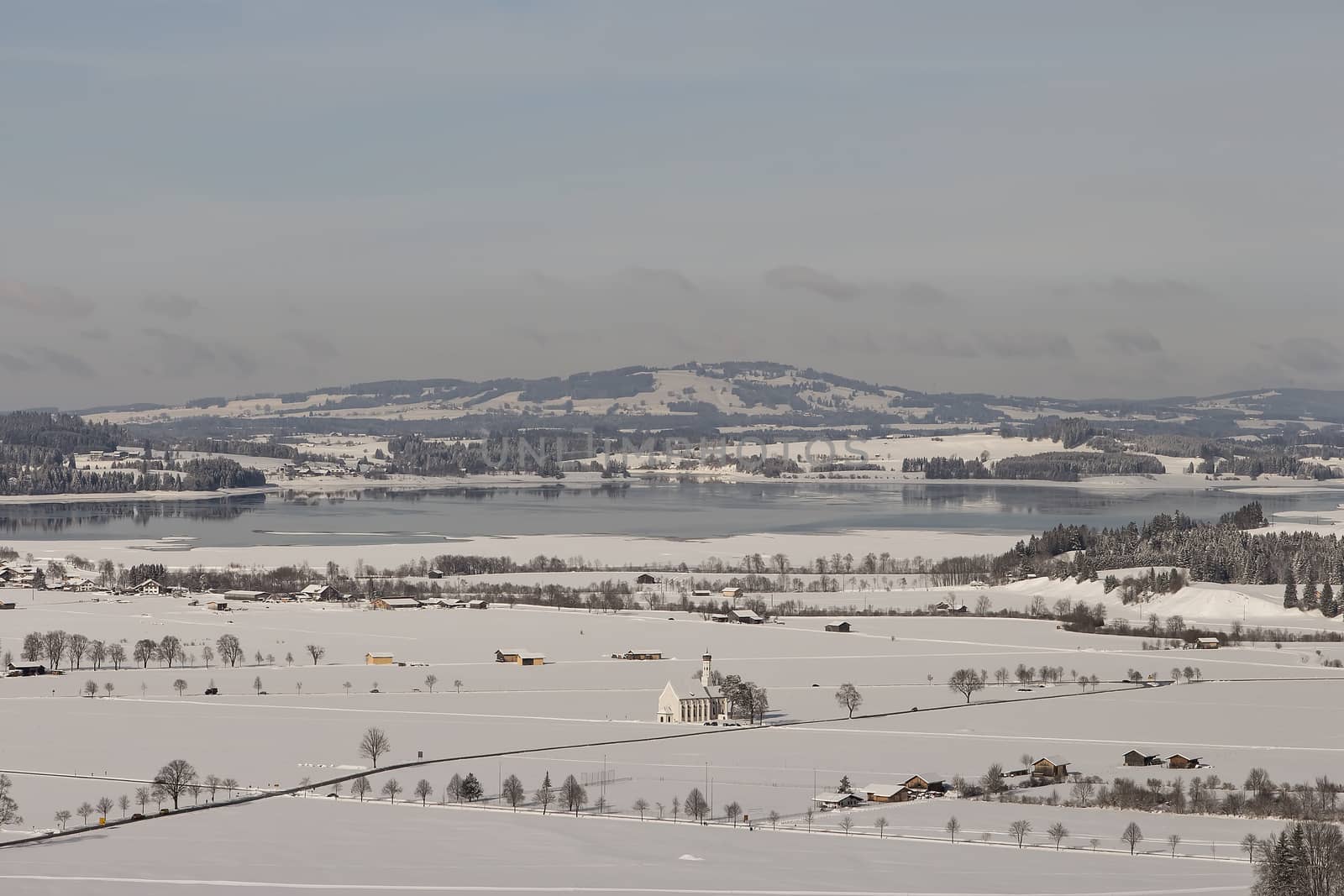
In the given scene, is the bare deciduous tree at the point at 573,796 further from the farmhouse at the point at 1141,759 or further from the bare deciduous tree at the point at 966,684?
the bare deciduous tree at the point at 966,684

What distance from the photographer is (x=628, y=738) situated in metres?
31.3

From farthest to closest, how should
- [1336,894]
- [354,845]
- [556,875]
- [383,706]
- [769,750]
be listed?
[383,706], [769,750], [354,845], [556,875], [1336,894]

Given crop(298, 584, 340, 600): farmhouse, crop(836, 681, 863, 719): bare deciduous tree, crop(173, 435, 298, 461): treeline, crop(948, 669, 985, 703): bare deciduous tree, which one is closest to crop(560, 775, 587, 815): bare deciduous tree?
crop(836, 681, 863, 719): bare deciduous tree

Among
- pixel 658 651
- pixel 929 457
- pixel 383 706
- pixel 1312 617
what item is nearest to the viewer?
pixel 383 706

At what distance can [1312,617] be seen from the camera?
168 feet

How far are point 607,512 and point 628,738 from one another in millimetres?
69176

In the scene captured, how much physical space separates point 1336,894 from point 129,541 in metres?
66.4

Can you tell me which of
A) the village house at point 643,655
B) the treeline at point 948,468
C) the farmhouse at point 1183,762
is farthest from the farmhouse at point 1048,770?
Result: the treeline at point 948,468

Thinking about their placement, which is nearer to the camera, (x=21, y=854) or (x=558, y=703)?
(x=21, y=854)

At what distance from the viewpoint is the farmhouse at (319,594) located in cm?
5319

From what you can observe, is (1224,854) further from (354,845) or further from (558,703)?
(558,703)

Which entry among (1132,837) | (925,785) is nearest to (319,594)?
(925,785)

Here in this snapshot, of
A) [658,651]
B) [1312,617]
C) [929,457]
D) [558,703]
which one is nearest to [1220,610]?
[1312,617]

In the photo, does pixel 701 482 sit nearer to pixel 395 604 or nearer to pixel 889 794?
pixel 395 604
